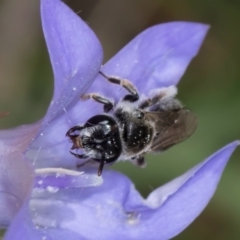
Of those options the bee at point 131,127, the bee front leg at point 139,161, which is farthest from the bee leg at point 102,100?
the bee front leg at point 139,161

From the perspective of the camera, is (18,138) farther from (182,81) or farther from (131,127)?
(182,81)

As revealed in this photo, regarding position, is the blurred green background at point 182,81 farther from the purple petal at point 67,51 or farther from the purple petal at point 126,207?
the purple petal at point 67,51

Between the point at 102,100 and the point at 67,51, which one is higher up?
the point at 67,51

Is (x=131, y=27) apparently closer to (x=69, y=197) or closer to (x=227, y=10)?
(x=227, y=10)

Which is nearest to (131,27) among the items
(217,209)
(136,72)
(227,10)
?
(227,10)

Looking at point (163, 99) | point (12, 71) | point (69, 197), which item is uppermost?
point (163, 99)

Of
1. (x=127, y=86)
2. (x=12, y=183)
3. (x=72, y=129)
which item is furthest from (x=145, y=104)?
(x=12, y=183)
